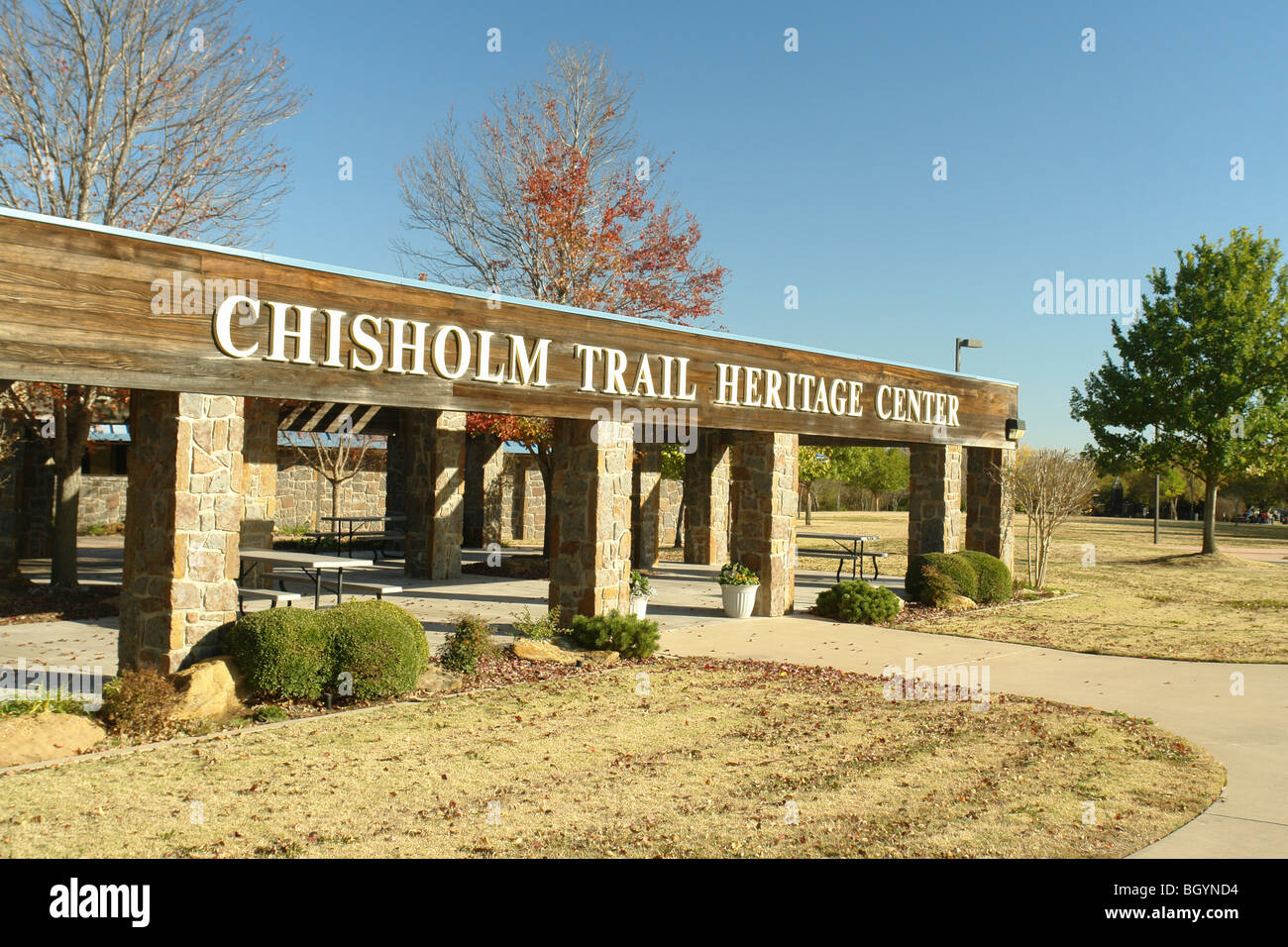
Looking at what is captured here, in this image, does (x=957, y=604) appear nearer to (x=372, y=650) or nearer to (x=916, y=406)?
(x=916, y=406)

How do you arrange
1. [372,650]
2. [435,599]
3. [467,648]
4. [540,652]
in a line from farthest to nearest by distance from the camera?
[435,599], [540,652], [467,648], [372,650]

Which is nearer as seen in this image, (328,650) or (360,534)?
(328,650)

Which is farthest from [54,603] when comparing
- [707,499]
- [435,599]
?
[707,499]

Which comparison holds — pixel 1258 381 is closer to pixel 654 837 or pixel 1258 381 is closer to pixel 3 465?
pixel 654 837

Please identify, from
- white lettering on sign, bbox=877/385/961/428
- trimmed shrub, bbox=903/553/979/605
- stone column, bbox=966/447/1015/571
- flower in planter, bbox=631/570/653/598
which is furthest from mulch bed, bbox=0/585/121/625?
stone column, bbox=966/447/1015/571

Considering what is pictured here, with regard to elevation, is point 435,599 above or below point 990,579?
below

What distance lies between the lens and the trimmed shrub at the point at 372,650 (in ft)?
31.1

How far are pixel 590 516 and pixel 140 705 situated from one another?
6128 mm

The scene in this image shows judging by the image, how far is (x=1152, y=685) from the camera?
11.6 metres

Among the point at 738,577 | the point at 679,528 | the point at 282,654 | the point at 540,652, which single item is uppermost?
the point at 679,528

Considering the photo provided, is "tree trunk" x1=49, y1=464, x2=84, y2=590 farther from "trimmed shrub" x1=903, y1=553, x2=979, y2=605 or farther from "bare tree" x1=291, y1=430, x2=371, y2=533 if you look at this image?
"trimmed shrub" x1=903, y1=553, x2=979, y2=605

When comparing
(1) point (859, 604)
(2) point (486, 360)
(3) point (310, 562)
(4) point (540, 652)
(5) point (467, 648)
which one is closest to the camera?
(5) point (467, 648)

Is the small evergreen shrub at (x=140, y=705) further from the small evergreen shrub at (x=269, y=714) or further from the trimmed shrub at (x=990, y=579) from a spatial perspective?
the trimmed shrub at (x=990, y=579)
